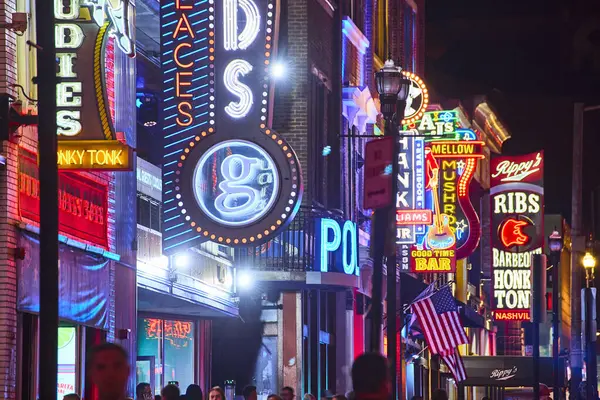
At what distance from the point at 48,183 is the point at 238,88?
9963 millimetres

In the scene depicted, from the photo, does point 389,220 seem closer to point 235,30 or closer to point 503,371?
point 235,30

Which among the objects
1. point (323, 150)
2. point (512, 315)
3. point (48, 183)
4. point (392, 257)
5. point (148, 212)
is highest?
point (323, 150)

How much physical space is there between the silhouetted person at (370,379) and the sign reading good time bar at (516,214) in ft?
147

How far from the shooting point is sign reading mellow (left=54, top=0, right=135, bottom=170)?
56.5 feet

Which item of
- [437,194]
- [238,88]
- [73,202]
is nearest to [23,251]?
[73,202]

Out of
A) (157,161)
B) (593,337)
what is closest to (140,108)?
(157,161)

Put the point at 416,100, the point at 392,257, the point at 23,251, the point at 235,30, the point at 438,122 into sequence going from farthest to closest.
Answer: the point at 438,122 < the point at 416,100 < the point at 235,30 < the point at 392,257 < the point at 23,251

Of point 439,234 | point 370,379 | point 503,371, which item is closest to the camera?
point 370,379

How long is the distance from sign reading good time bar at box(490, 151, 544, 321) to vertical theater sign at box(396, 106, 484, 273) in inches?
188

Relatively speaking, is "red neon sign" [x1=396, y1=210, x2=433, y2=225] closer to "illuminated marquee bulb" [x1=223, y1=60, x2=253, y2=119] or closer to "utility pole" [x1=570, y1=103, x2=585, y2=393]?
"utility pole" [x1=570, y1=103, x2=585, y2=393]

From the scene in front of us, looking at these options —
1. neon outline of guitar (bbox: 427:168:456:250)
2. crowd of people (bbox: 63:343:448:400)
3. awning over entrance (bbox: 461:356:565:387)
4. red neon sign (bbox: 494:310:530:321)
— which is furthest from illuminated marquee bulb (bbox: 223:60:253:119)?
red neon sign (bbox: 494:310:530:321)

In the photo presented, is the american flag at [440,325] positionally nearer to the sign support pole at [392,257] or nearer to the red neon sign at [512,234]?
the sign support pole at [392,257]

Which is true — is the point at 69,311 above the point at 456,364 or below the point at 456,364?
above

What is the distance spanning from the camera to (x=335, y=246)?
2933 cm
